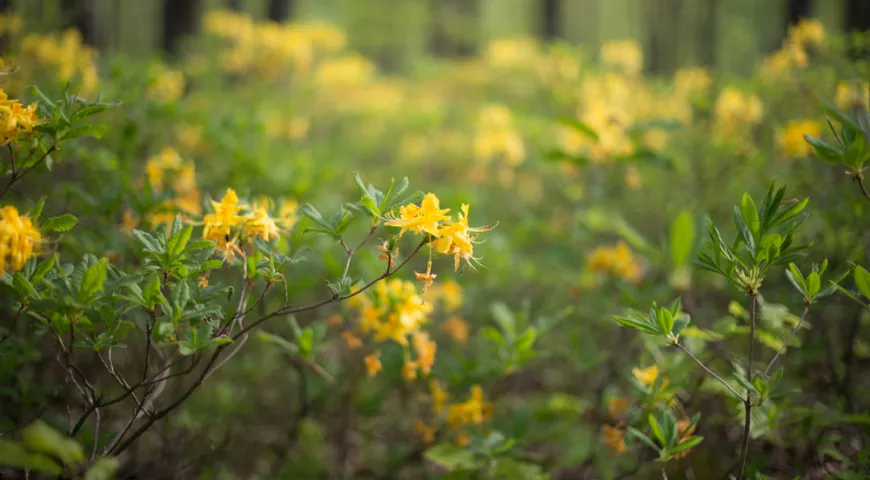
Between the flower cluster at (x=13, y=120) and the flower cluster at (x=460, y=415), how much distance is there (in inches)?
54.8

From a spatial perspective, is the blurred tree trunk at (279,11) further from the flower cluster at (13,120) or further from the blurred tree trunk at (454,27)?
the flower cluster at (13,120)

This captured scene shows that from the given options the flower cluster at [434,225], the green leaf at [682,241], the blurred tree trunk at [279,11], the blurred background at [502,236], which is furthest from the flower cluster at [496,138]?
the blurred tree trunk at [279,11]

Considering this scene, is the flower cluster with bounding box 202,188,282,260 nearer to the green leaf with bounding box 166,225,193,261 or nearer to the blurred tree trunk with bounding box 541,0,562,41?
the green leaf with bounding box 166,225,193,261

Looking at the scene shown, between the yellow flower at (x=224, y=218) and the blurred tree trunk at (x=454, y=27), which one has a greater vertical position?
the blurred tree trunk at (x=454, y=27)

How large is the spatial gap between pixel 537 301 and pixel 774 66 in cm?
191

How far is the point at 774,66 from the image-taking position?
305 cm

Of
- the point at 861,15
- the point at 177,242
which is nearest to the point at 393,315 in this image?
the point at 177,242

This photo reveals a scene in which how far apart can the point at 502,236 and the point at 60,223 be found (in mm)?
2311

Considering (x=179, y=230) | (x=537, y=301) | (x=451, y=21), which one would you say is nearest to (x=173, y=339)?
(x=179, y=230)

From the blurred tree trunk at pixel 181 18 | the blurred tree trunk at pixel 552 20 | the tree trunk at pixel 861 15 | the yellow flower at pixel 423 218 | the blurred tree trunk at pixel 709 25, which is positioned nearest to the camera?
the yellow flower at pixel 423 218

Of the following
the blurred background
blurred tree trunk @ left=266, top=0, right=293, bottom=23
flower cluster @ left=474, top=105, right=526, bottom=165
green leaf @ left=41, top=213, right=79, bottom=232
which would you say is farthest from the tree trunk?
blurred tree trunk @ left=266, top=0, right=293, bottom=23

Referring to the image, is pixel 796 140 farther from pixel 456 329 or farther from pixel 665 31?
pixel 665 31

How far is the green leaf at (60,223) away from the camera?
1.19 m

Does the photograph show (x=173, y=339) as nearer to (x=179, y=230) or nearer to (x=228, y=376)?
(x=179, y=230)
